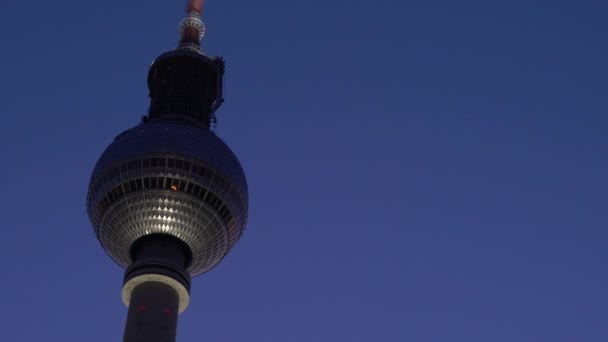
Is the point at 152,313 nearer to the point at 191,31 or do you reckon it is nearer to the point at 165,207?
the point at 165,207

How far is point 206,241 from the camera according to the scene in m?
89.5

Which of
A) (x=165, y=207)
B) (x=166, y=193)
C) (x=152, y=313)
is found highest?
(x=166, y=193)

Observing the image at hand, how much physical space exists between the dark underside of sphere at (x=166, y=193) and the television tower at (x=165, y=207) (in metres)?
0.11

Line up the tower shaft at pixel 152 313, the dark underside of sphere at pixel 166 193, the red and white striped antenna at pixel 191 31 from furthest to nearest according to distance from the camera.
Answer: the red and white striped antenna at pixel 191 31
the dark underside of sphere at pixel 166 193
the tower shaft at pixel 152 313

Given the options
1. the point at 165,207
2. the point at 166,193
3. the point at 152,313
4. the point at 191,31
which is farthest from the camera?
→ the point at 191,31

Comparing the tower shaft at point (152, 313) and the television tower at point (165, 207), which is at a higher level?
the television tower at point (165, 207)

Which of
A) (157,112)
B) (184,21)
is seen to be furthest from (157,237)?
(184,21)

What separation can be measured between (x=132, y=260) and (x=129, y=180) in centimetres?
917

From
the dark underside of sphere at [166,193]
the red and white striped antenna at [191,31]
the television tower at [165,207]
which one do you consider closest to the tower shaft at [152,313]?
the television tower at [165,207]

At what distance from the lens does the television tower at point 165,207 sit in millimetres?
82625

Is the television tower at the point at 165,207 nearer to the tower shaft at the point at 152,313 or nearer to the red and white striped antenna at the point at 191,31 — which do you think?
the tower shaft at the point at 152,313

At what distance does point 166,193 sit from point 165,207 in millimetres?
1529

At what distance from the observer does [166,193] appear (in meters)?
85.8

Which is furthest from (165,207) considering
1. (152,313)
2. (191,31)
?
(191,31)
